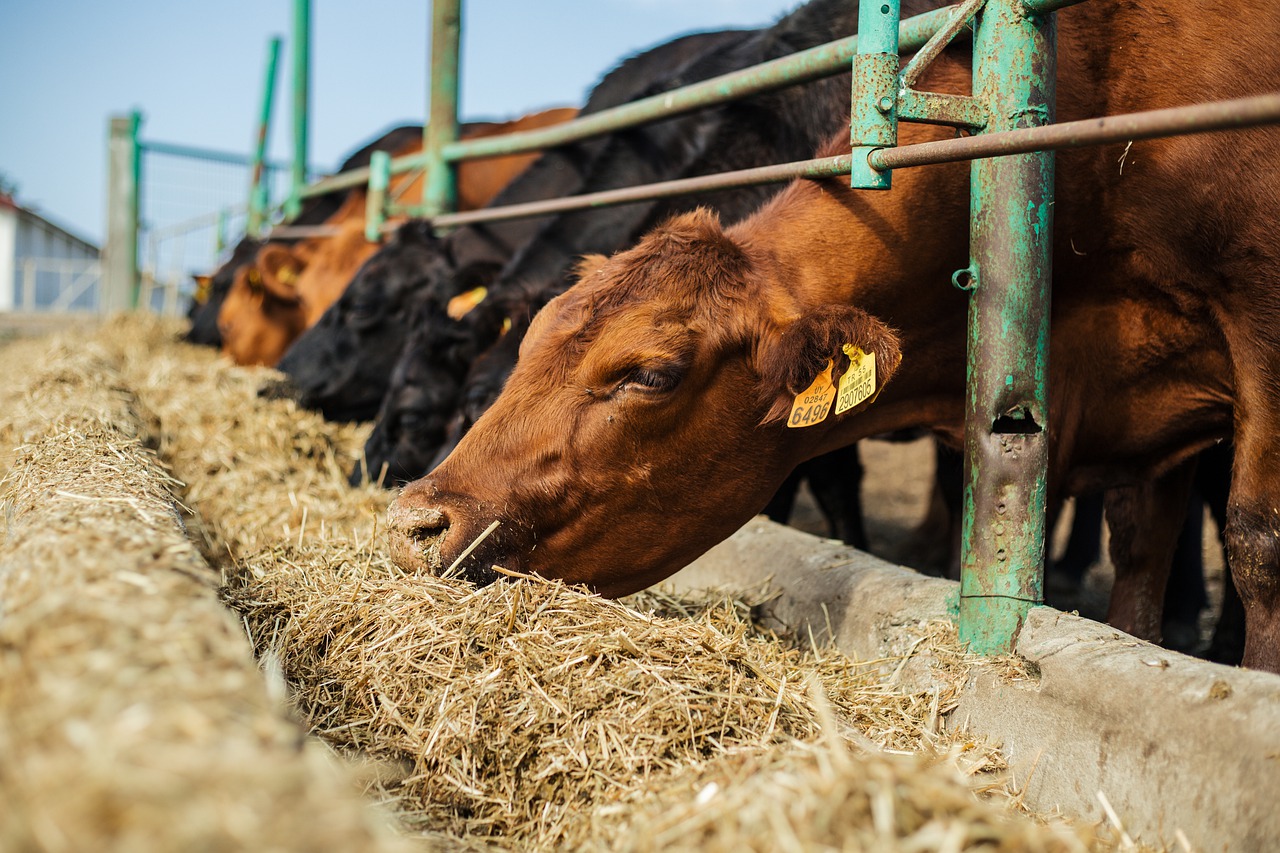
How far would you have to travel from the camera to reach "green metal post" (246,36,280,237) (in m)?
13.4

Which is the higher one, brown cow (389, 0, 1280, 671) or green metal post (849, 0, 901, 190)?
green metal post (849, 0, 901, 190)

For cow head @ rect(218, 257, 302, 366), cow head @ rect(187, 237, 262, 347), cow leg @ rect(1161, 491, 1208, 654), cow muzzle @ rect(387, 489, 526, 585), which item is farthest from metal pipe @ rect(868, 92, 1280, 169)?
cow head @ rect(187, 237, 262, 347)

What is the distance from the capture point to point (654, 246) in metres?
2.71

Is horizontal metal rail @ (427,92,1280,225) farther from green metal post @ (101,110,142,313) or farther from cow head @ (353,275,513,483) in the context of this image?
green metal post @ (101,110,142,313)

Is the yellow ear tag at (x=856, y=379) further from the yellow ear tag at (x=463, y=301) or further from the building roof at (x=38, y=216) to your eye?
the building roof at (x=38, y=216)

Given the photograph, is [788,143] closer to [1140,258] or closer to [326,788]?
[1140,258]

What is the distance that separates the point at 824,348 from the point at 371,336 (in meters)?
4.21

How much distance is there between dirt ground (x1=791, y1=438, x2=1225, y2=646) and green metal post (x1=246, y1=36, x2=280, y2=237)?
868 centimetres

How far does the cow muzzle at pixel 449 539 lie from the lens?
7.91ft

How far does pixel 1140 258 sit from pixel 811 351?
3.54 ft

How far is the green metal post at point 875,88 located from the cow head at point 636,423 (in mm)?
366

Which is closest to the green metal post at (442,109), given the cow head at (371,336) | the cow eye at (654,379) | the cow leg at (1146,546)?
the cow head at (371,336)

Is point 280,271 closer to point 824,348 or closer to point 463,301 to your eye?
point 463,301

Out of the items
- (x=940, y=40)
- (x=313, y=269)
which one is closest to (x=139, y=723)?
(x=940, y=40)
